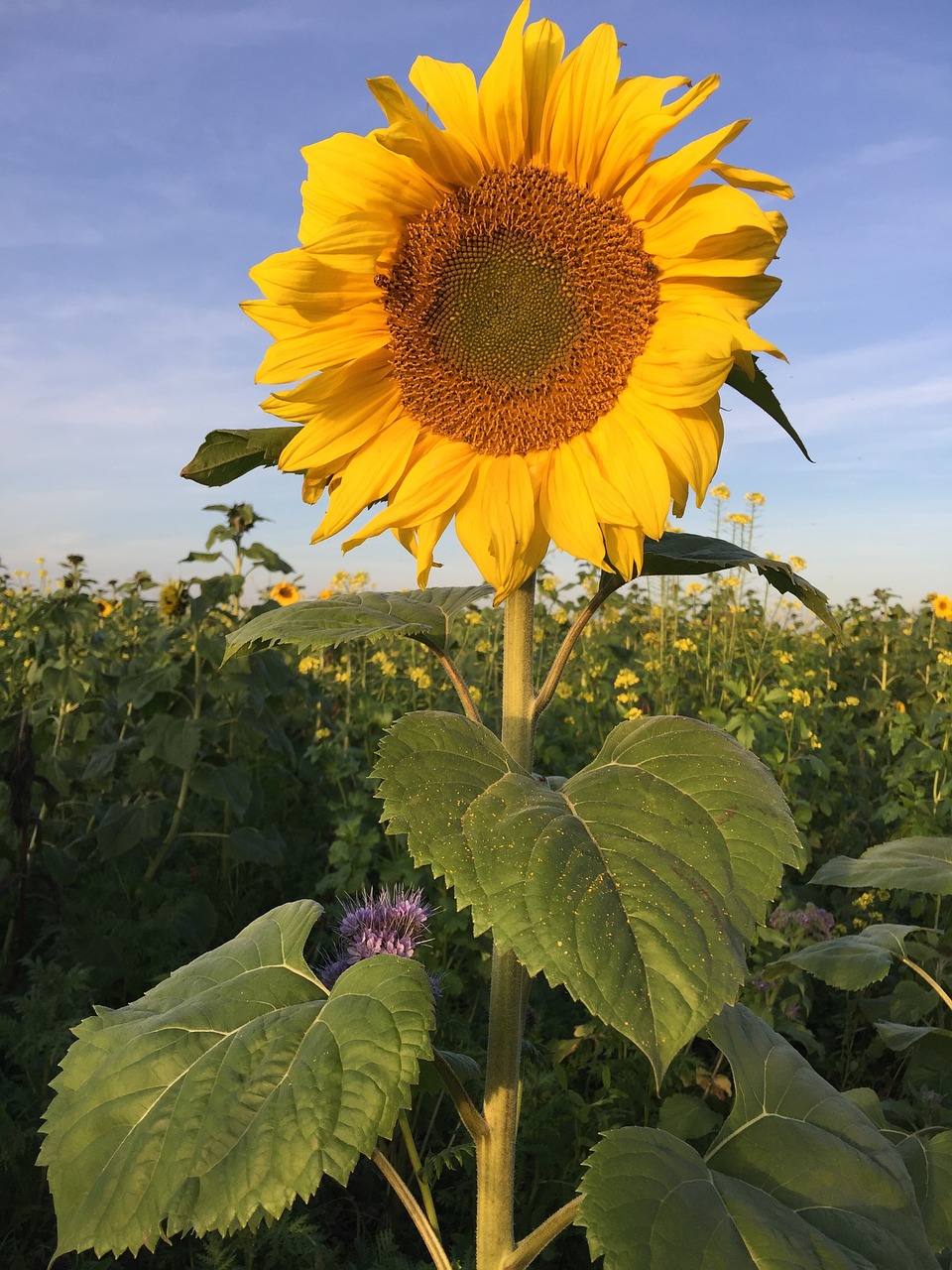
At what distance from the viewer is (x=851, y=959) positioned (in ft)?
7.21

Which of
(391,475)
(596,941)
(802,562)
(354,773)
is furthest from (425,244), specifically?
(802,562)

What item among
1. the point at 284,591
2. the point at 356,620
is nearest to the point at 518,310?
the point at 356,620

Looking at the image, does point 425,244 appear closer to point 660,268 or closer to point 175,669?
point 660,268

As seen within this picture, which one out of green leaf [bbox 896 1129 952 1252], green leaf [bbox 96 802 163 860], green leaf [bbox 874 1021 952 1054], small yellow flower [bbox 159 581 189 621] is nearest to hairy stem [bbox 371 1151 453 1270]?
green leaf [bbox 896 1129 952 1252]

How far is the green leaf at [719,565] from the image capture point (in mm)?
1405

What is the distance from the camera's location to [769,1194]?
52.7 inches

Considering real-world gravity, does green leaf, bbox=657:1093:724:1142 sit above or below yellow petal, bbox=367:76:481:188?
below

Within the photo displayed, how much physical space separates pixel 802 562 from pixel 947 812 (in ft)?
11.0

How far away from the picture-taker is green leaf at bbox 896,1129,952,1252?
5.74 ft

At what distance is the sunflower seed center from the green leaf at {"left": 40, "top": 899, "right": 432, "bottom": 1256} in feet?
2.49

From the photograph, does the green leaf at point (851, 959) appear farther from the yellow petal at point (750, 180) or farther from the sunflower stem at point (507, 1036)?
the yellow petal at point (750, 180)

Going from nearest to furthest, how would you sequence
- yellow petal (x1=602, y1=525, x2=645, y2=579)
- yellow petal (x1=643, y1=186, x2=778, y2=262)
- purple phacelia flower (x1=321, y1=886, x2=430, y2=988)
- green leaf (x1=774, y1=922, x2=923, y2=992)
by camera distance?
yellow petal (x1=643, y1=186, x2=778, y2=262) → yellow petal (x1=602, y1=525, x2=645, y2=579) → purple phacelia flower (x1=321, y1=886, x2=430, y2=988) → green leaf (x1=774, y1=922, x2=923, y2=992)

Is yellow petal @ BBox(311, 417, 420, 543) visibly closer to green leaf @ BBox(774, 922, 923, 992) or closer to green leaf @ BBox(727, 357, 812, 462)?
green leaf @ BBox(727, 357, 812, 462)

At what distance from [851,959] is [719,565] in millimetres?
1215
